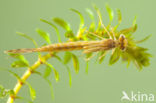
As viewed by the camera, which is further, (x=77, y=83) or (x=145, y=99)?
(x=77, y=83)

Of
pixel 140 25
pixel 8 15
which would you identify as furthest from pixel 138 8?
pixel 8 15

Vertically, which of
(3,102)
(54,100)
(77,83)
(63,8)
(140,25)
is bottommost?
(3,102)

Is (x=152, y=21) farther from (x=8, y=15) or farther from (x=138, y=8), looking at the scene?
(x=8, y=15)

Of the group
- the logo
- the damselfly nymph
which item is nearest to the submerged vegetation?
the damselfly nymph

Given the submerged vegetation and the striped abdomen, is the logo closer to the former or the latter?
the submerged vegetation

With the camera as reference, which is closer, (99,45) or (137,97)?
(99,45)

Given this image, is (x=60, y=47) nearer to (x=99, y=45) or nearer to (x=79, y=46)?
(x=79, y=46)

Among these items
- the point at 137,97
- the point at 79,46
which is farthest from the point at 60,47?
the point at 137,97

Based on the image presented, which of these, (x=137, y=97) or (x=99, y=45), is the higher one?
(x=99, y=45)

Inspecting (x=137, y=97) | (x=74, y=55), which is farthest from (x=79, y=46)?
(x=137, y=97)
